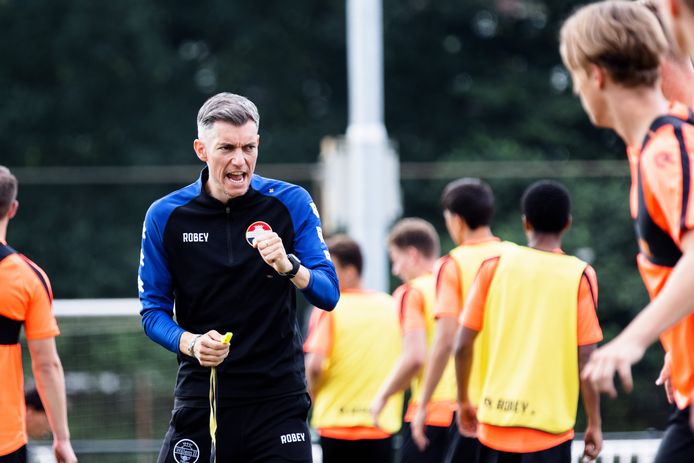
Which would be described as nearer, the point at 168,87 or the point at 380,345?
the point at 380,345

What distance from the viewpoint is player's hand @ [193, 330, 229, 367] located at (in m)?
4.46

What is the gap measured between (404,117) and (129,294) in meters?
9.47

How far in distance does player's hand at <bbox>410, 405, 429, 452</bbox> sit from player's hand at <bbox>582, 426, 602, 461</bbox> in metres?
1.02

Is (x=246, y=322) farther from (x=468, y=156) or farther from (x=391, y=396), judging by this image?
(x=468, y=156)

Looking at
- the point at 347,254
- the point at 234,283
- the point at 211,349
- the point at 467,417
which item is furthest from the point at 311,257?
the point at 347,254

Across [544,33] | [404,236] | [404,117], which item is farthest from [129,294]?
[404,236]

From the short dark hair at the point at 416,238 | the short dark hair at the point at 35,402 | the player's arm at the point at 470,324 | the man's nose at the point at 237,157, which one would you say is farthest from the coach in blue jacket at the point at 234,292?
the short dark hair at the point at 416,238

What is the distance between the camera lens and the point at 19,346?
217 inches

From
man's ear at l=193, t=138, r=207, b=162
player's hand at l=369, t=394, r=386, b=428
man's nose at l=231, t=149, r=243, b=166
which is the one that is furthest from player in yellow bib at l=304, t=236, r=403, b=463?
man's nose at l=231, t=149, r=243, b=166

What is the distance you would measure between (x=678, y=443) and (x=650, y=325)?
2.47 feet

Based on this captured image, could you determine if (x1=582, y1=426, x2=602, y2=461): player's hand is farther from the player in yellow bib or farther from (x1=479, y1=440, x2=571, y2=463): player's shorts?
the player in yellow bib

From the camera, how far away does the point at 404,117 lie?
28953 mm

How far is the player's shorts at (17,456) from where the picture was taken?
534cm

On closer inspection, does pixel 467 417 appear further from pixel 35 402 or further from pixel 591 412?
pixel 35 402
